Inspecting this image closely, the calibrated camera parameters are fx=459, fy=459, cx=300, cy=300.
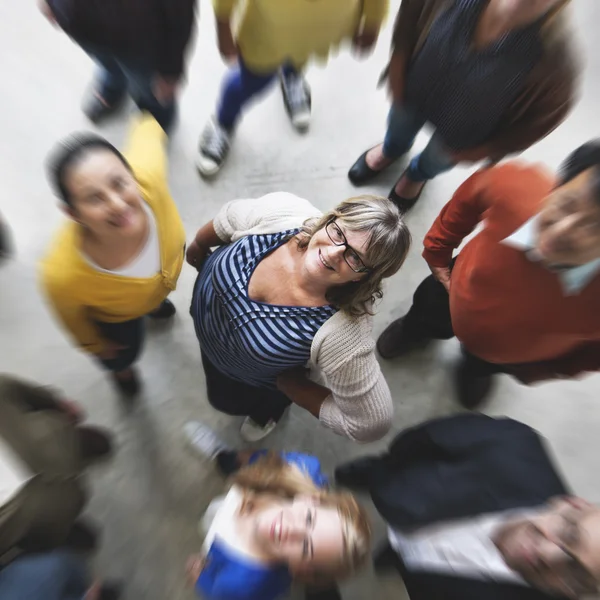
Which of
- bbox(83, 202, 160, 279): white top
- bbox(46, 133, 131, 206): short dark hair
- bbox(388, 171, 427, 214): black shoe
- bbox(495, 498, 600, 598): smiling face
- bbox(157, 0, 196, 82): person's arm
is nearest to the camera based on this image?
bbox(495, 498, 600, 598): smiling face

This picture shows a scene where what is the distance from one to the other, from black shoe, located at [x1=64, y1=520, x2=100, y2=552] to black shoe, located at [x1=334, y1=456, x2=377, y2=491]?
81 cm

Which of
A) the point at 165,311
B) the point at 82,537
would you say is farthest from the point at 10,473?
the point at 165,311

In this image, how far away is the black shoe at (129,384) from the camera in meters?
1.71

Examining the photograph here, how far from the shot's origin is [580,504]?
0.78m

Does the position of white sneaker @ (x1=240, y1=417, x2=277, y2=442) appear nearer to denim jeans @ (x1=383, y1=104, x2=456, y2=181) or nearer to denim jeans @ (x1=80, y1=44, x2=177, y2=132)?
denim jeans @ (x1=383, y1=104, x2=456, y2=181)

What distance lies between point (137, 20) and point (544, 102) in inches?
44.6

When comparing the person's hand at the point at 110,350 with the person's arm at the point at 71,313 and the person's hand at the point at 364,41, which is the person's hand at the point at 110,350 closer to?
the person's arm at the point at 71,313

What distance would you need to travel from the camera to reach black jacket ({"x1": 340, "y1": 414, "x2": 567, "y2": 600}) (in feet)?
3.02

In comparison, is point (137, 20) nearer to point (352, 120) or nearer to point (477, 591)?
point (352, 120)

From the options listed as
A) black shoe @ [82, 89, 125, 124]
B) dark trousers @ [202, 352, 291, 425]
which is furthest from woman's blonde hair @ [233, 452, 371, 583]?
black shoe @ [82, 89, 125, 124]

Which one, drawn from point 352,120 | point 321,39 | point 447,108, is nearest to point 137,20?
point 321,39

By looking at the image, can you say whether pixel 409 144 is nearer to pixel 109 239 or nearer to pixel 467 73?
pixel 467 73

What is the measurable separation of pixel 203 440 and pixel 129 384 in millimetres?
351

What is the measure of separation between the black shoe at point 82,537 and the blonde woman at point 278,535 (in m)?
0.48
